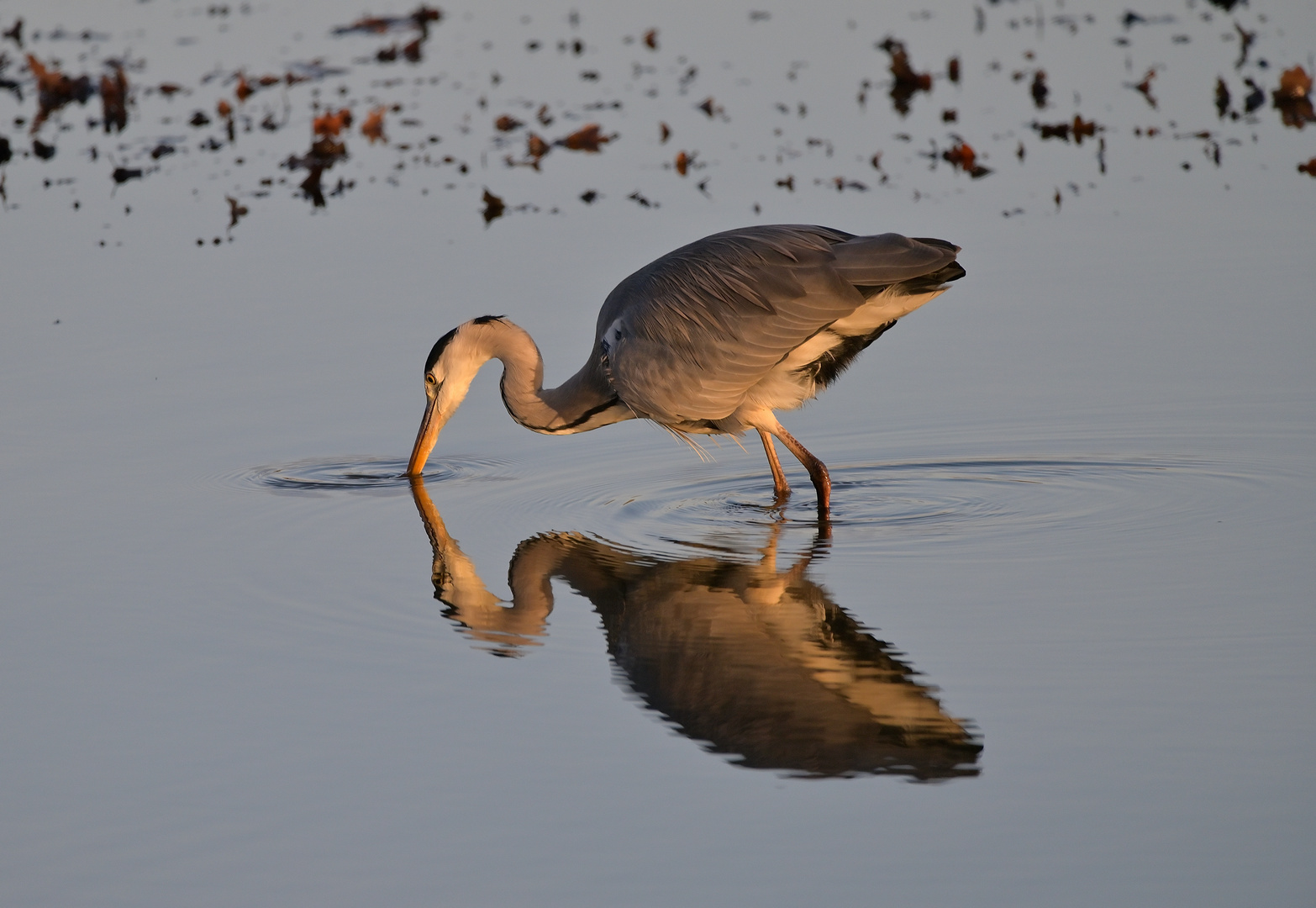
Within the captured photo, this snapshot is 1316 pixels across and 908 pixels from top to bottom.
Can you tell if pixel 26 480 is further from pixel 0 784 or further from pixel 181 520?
pixel 0 784

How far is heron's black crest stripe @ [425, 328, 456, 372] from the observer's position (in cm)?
854

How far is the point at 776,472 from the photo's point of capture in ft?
26.7

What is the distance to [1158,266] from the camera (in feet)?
34.8

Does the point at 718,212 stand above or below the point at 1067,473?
above

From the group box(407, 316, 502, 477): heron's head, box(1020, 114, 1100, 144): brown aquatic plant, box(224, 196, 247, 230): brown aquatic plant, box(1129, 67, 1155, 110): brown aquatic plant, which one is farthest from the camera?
box(1129, 67, 1155, 110): brown aquatic plant

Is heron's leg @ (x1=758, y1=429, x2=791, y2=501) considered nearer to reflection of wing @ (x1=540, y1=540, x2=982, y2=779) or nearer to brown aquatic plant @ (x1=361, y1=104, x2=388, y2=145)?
reflection of wing @ (x1=540, y1=540, x2=982, y2=779)

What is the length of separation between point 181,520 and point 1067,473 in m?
3.98

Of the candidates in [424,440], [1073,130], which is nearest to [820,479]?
[424,440]

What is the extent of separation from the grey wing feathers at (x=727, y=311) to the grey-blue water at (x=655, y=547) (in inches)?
20.9

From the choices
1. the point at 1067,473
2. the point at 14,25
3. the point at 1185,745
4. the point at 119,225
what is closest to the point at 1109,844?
the point at 1185,745

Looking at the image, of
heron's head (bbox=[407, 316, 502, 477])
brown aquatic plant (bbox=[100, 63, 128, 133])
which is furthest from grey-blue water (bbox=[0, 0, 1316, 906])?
brown aquatic plant (bbox=[100, 63, 128, 133])

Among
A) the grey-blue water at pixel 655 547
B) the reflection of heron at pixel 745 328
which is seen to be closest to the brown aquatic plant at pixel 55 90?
the grey-blue water at pixel 655 547

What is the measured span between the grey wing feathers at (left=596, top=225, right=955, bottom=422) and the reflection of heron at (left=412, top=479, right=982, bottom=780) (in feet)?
2.90

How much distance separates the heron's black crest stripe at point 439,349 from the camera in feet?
28.0
